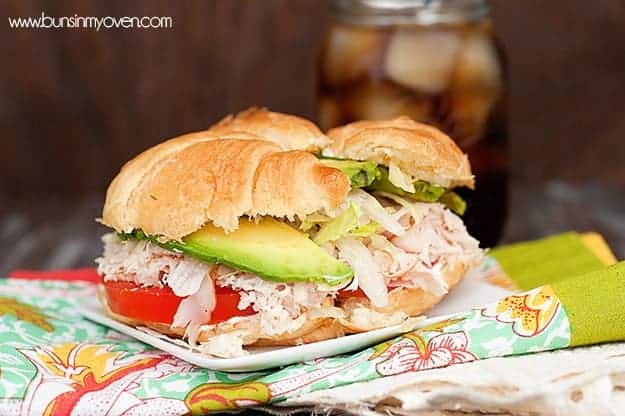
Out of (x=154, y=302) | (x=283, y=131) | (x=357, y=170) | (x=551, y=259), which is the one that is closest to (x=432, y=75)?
(x=551, y=259)

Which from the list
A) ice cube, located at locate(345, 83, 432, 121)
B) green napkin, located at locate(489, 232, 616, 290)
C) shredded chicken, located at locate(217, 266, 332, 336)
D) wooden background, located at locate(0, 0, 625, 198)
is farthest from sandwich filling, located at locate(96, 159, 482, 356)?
wooden background, located at locate(0, 0, 625, 198)

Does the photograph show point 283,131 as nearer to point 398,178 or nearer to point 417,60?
point 398,178

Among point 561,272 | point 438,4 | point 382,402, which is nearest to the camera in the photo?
point 382,402

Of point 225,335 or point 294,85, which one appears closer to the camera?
point 225,335

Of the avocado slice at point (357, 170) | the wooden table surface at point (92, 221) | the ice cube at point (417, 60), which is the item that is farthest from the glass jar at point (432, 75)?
the avocado slice at point (357, 170)

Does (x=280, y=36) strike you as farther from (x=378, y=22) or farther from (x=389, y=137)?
(x=389, y=137)

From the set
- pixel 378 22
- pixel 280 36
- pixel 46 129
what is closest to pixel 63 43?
pixel 46 129

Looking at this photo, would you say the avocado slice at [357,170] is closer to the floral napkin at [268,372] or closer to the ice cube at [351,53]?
the floral napkin at [268,372]

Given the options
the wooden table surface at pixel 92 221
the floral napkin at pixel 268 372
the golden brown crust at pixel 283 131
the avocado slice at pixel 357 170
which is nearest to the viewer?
the floral napkin at pixel 268 372
